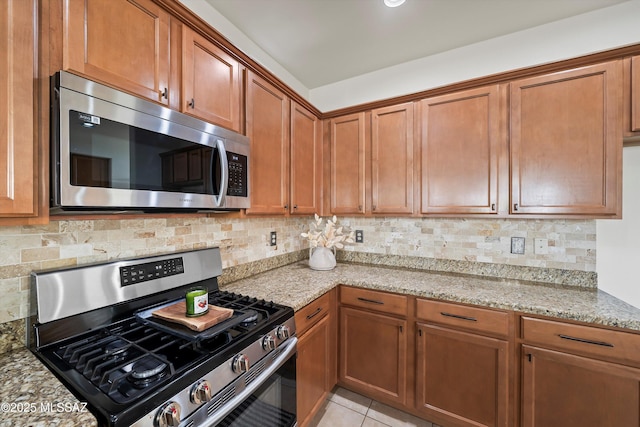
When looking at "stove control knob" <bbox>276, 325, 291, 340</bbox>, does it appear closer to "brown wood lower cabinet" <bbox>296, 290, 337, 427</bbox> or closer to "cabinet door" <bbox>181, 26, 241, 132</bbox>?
"brown wood lower cabinet" <bbox>296, 290, 337, 427</bbox>

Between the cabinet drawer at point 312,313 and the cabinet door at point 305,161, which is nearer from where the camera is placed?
the cabinet drawer at point 312,313

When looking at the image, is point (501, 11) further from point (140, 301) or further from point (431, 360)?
point (140, 301)

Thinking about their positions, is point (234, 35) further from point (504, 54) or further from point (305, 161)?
point (504, 54)

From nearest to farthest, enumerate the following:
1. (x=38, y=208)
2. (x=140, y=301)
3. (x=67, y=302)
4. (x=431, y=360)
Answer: (x=38, y=208) < (x=67, y=302) < (x=140, y=301) < (x=431, y=360)

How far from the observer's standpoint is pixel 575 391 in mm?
1348

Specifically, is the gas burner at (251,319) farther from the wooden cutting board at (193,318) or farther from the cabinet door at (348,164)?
the cabinet door at (348,164)

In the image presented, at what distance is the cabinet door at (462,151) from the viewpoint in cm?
180

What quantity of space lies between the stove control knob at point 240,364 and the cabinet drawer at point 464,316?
1183 mm

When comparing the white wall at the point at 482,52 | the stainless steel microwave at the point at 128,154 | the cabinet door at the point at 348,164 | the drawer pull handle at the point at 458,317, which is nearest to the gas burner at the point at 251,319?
the stainless steel microwave at the point at 128,154

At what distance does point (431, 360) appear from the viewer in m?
1.70

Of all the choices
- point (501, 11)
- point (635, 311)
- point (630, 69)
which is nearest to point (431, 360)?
point (635, 311)

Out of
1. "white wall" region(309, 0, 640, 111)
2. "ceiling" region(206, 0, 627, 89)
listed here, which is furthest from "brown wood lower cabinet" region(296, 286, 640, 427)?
"ceiling" region(206, 0, 627, 89)

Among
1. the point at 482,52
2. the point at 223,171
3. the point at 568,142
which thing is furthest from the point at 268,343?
the point at 482,52

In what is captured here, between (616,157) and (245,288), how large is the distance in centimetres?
237
